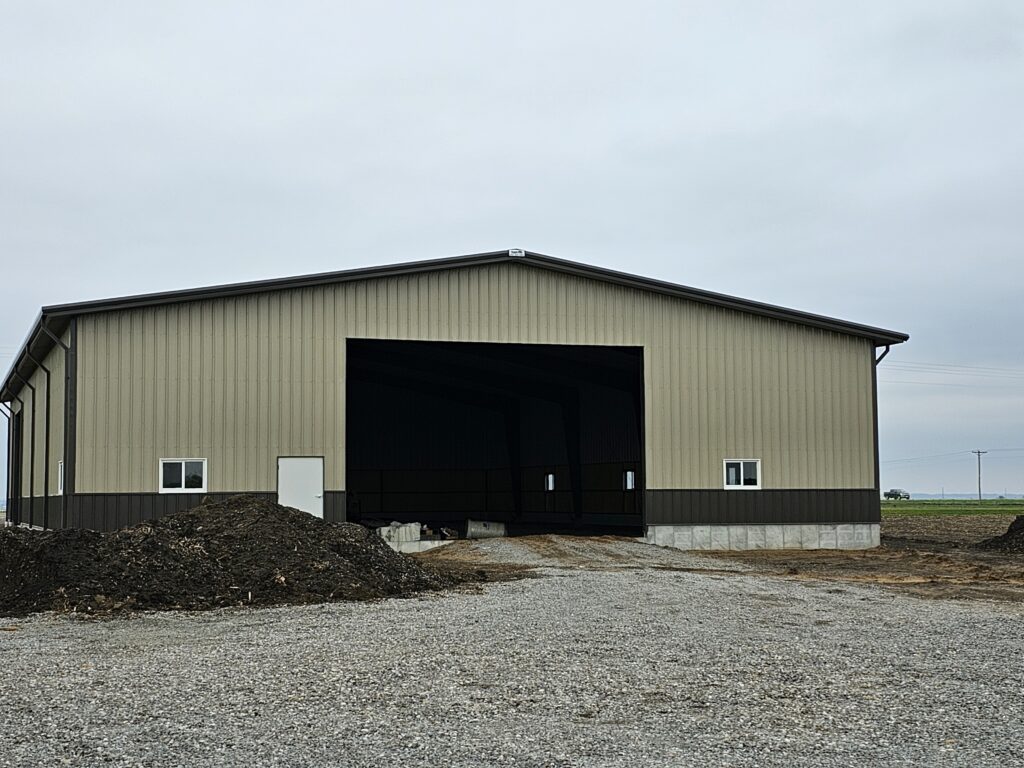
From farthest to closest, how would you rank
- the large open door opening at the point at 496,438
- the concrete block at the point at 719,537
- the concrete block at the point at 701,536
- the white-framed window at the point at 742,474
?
the large open door opening at the point at 496,438
the white-framed window at the point at 742,474
the concrete block at the point at 719,537
the concrete block at the point at 701,536

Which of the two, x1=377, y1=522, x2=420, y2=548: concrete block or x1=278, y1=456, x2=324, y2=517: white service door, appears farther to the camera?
x1=377, y1=522, x2=420, y2=548: concrete block

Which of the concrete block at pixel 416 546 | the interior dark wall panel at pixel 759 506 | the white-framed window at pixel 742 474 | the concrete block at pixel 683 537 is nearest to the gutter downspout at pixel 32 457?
the concrete block at pixel 416 546

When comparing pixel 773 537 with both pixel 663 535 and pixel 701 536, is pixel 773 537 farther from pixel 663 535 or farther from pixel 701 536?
pixel 663 535

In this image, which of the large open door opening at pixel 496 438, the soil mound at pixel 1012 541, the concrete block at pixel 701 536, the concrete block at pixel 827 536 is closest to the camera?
the concrete block at pixel 701 536

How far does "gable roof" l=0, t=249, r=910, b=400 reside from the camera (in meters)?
26.3

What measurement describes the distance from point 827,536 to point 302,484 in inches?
561

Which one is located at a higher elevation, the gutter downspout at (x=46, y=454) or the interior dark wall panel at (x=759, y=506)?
→ the gutter downspout at (x=46, y=454)

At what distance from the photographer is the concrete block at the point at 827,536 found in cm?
3128

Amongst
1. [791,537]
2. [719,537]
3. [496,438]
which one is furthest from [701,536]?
[496,438]

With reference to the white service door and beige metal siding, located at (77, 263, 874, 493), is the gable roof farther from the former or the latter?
the white service door

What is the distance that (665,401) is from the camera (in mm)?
30156

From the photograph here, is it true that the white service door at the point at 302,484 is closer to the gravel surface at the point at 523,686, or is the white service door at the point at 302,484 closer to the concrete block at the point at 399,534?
the concrete block at the point at 399,534

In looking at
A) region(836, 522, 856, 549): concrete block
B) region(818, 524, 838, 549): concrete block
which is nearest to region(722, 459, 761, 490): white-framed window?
region(818, 524, 838, 549): concrete block

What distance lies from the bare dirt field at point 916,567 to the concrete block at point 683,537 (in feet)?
3.39
